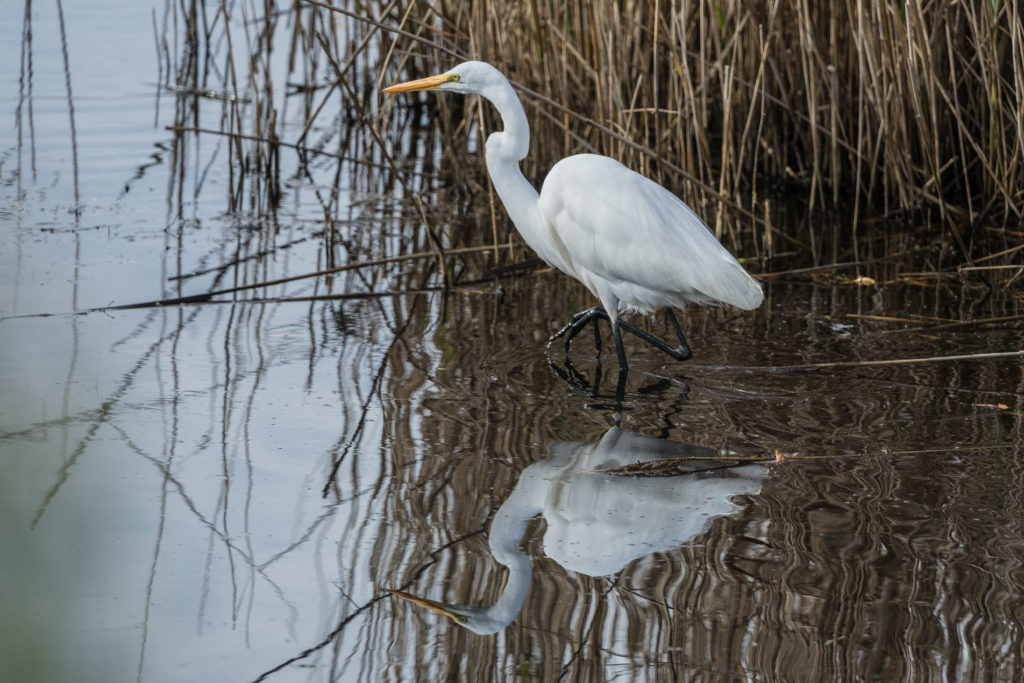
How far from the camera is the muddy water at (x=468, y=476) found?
2113mm

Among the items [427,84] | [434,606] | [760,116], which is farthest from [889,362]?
[760,116]

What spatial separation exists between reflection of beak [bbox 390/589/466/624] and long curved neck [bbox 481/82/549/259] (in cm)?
185

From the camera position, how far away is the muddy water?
2.11 metres

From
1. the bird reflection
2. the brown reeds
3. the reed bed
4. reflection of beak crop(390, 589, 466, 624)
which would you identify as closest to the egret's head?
the reed bed

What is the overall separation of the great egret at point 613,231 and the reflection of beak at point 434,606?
154cm

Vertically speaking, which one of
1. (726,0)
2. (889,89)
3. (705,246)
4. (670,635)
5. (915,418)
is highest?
(726,0)

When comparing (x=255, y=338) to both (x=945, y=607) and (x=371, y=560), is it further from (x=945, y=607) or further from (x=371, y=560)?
(x=945, y=607)

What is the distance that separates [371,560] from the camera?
2.48 metres

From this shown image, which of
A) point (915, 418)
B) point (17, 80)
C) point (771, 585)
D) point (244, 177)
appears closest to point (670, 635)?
point (771, 585)

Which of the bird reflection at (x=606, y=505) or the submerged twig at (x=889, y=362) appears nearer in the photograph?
the bird reflection at (x=606, y=505)

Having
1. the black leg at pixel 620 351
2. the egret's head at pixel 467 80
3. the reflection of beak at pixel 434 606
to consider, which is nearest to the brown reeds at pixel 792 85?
the egret's head at pixel 467 80

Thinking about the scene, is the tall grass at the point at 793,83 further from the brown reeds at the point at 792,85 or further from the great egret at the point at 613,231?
the great egret at the point at 613,231

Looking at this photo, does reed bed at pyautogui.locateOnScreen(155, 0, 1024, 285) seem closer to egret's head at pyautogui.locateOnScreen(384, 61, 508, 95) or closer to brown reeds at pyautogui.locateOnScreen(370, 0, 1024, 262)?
brown reeds at pyautogui.locateOnScreen(370, 0, 1024, 262)

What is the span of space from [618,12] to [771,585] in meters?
3.12
